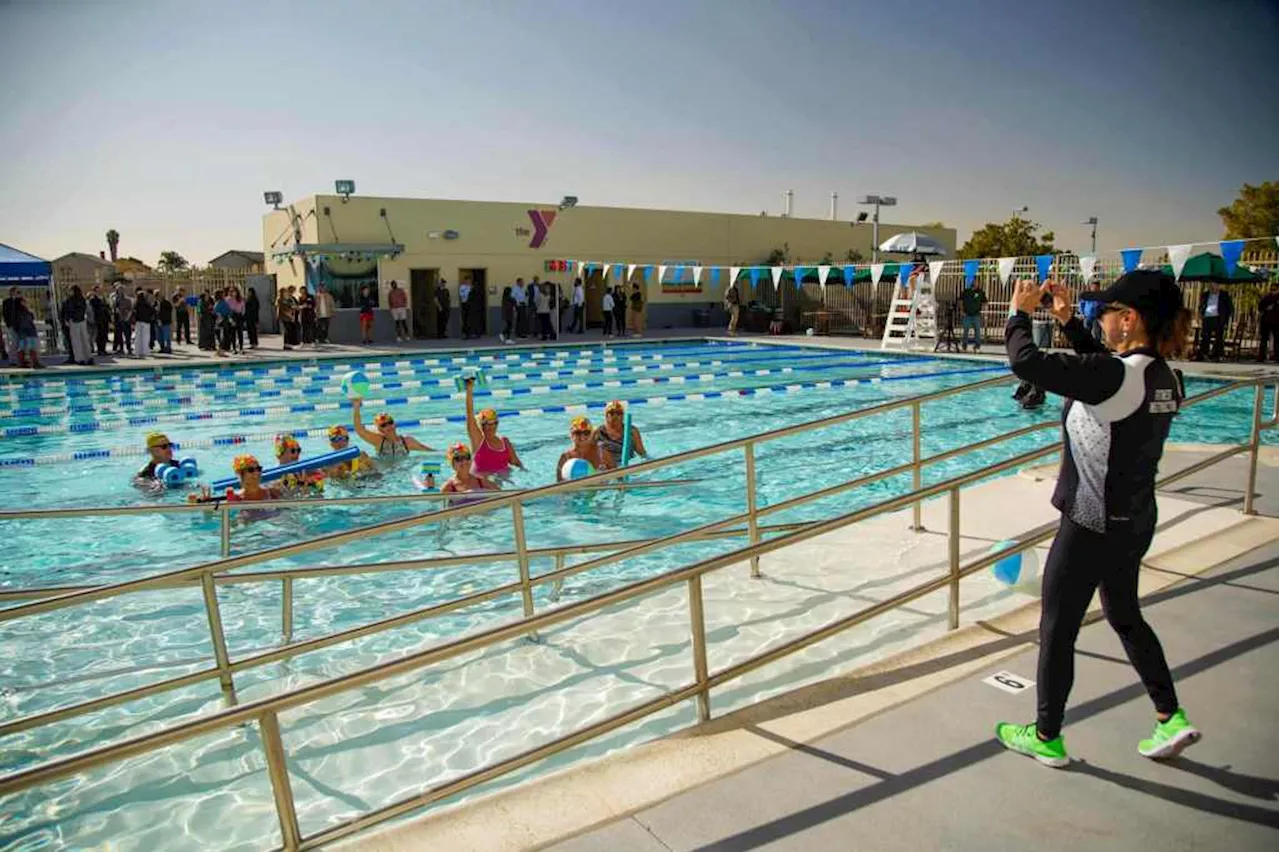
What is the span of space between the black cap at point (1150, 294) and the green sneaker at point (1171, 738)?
1241mm

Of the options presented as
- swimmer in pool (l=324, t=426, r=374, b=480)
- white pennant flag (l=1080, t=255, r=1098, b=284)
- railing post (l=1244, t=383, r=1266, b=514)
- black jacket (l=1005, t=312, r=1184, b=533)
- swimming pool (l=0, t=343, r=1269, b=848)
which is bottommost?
swimming pool (l=0, t=343, r=1269, b=848)

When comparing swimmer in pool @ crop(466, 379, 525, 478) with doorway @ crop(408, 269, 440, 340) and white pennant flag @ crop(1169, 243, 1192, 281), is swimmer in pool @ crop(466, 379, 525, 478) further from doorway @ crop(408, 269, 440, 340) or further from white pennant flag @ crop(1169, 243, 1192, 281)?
doorway @ crop(408, 269, 440, 340)

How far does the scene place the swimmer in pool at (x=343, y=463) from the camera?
8828 mm

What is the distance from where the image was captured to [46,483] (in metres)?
10.0

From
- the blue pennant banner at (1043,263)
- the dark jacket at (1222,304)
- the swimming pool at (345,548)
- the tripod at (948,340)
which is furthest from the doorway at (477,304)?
the dark jacket at (1222,304)

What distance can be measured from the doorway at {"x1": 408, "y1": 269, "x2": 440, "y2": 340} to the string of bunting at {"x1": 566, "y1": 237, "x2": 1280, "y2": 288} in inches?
167

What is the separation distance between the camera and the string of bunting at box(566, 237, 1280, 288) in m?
15.7

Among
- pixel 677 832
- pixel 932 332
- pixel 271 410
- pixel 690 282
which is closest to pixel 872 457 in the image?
pixel 677 832

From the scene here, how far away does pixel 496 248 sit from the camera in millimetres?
26125

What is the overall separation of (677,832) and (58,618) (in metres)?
4.89

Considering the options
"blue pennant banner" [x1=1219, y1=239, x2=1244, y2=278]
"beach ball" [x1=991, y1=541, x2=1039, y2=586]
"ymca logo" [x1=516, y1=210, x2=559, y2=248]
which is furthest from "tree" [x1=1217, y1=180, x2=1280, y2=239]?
"beach ball" [x1=991, y1=541, x2=1039, y2=586]

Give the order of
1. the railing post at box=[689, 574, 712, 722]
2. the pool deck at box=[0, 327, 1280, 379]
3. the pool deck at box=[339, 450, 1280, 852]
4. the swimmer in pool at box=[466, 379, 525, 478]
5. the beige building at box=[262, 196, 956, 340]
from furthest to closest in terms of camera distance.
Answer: the beige building at box=[262, 196, 956, 340]
the pool deck at box=[0, 327, 1280, 379]
the swimmer in pool at box=[466, 379, 525, 478]
the railing post at box=[689, 574, 712, 722]
the pool deck at box=[339, 450, 1280, 852]

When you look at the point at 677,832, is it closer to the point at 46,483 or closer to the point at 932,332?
the point at 46,483

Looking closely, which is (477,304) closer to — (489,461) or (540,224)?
(540,224)
